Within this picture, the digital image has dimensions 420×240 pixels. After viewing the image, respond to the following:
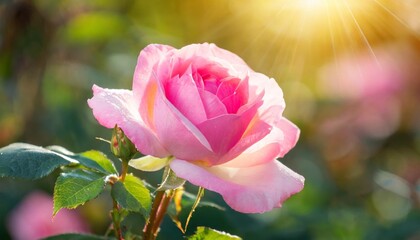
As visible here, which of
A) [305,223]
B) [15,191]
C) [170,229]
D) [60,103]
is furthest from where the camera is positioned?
[60,103]

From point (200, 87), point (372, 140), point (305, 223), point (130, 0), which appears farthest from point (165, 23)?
point (200, 87)

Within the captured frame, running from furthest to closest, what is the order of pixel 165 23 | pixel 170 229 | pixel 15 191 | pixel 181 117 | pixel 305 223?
pixel 165 23 < pixel 15 191 < pixel 305 223 < pixel 170 229 < pixel 181 117

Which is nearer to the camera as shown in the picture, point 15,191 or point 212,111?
point 212,111

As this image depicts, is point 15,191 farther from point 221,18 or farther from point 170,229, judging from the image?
point 221,18

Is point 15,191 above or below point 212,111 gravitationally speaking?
below

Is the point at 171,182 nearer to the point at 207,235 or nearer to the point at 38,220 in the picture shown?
the point at 207,235

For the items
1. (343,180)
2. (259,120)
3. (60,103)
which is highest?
(259,120)

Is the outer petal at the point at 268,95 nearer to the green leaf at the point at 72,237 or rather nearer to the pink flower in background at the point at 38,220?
the green leaf at the point at 72,237
